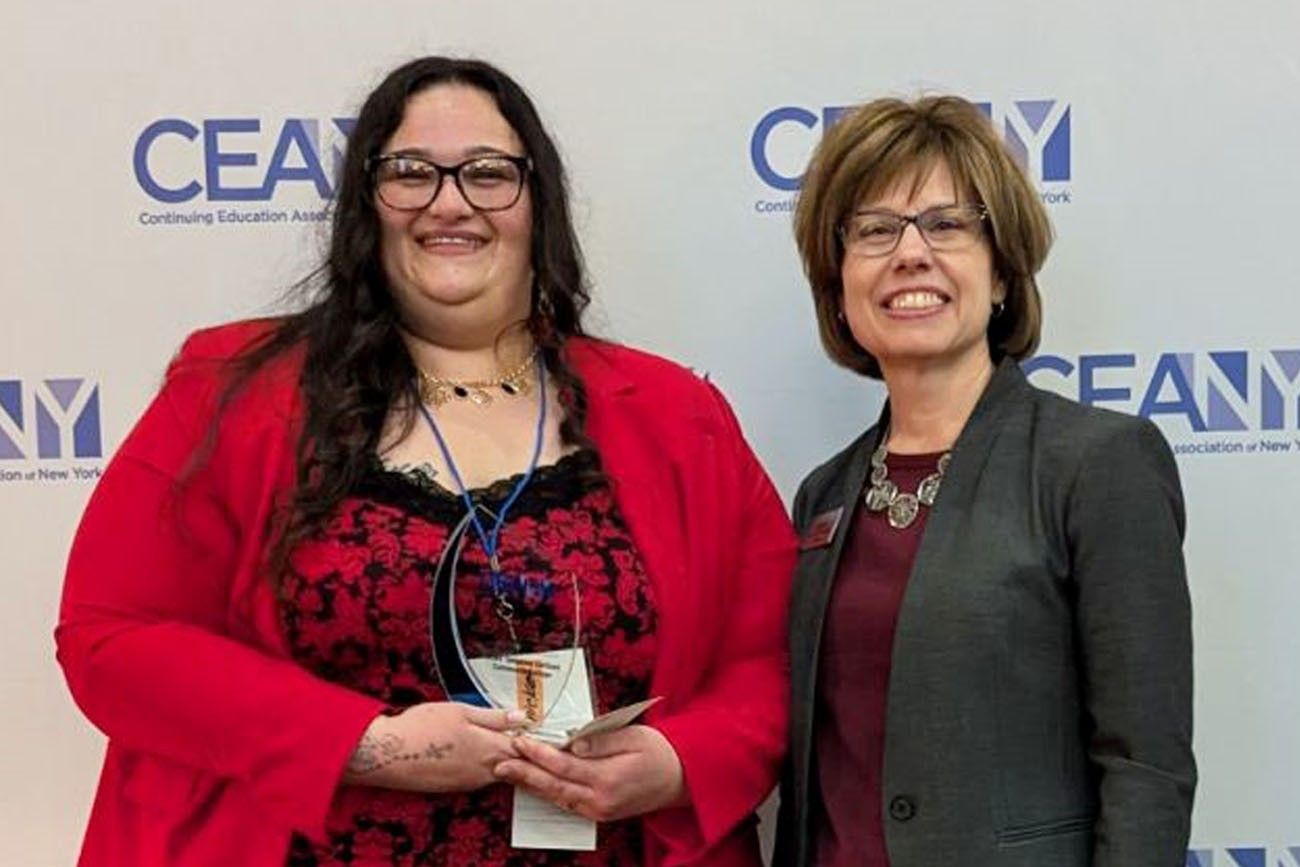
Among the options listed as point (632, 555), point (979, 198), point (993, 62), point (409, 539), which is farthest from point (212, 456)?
point (993, 62)

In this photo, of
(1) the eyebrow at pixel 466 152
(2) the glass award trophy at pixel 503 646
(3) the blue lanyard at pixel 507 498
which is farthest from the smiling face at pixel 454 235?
(2) the glass award trophy at pixel 503 646

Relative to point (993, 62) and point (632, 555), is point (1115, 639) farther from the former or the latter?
point (993, 62)

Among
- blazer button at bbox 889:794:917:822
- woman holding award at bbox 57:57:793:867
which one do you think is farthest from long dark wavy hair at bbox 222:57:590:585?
blazer button at bbox 889:794:917:822

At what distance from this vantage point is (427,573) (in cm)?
136

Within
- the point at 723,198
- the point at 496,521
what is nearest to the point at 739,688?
the point at 496,521

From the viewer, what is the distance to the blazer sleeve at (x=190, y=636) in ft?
4.33

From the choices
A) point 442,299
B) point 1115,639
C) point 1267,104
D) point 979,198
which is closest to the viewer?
point 1115,639

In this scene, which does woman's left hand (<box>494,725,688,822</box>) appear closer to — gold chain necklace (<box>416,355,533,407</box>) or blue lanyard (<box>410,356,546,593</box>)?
blue lanyard (<box>410,356,546,593</box>)

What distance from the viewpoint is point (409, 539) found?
4.52 feet

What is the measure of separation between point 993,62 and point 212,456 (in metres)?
1.15

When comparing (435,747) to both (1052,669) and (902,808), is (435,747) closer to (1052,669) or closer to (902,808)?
(902,808)

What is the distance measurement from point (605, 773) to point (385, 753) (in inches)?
8.5

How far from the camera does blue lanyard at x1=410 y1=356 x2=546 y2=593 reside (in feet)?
4.51

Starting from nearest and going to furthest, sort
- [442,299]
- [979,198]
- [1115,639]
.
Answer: [1115,639] < [979,198] < [442,299]
